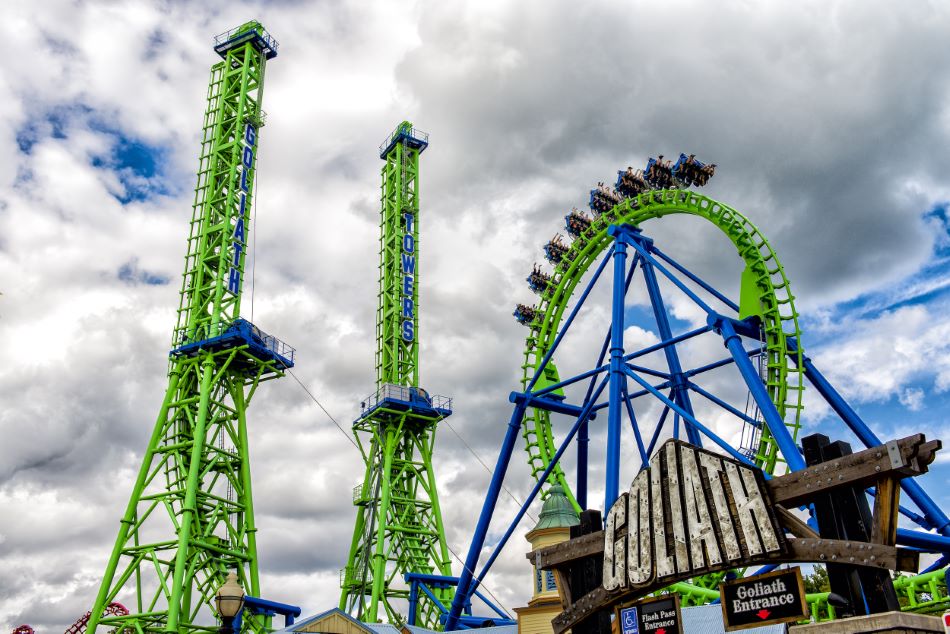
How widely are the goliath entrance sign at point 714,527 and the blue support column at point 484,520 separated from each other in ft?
63.3

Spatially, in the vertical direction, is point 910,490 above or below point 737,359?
below

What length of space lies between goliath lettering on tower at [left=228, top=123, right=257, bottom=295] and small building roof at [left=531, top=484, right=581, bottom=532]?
67.5ft

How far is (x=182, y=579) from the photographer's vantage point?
3662 centimetres

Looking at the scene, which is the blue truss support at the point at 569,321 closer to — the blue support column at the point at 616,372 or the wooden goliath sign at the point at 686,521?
the blue support column at the point at 616,372

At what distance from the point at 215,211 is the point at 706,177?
26321 mm

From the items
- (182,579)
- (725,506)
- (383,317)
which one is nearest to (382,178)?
(383,317)

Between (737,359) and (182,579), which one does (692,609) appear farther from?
(182,579)

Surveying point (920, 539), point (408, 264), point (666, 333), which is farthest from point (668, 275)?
point (408, 264)

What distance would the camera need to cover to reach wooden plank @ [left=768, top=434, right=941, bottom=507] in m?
8.62

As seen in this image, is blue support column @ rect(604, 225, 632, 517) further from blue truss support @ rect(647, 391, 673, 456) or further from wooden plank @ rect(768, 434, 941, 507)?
wooden plank @ rect(768, 434, 941, 507)

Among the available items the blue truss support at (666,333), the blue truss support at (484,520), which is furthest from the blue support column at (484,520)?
the blue truss support at (666,333)

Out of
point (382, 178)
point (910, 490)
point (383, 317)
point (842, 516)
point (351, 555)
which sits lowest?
point (842, 516)

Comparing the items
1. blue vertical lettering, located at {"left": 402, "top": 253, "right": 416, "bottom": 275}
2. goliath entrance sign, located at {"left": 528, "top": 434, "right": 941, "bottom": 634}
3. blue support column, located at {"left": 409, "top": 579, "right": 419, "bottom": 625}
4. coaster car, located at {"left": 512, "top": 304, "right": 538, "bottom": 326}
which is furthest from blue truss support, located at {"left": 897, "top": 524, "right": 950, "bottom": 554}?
blue vertical lettering, located at {"left": 402, "top": 253, "right": 416, "bottom": 275}

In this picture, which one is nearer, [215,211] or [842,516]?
[842,516]
